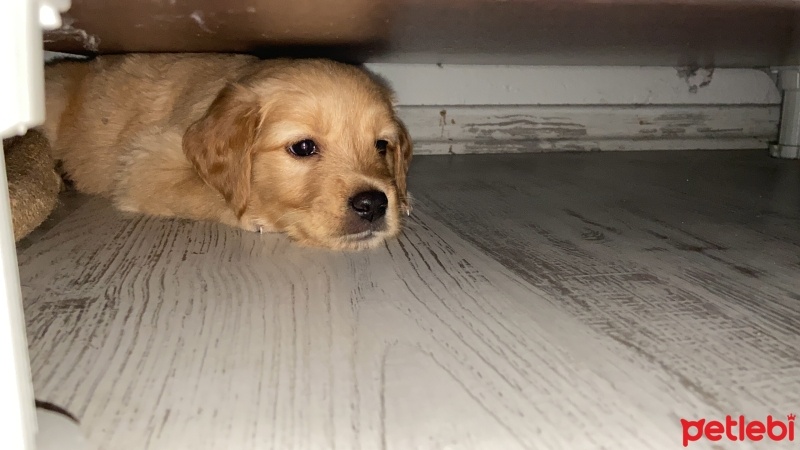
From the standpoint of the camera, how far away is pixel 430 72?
3.53 meters

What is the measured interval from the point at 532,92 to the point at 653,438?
3074 millimetres

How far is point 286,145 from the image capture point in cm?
192

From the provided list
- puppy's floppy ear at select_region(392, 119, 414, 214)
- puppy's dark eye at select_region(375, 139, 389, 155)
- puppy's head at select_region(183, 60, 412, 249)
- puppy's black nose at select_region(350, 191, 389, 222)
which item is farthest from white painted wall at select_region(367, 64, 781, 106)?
puppy's black nose at select_region(350, 191, 389, 222)

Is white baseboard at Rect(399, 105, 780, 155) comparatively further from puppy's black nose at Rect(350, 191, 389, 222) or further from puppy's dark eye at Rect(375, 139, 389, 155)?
puppy's black nose at Rect(350, 191, 389, 222)

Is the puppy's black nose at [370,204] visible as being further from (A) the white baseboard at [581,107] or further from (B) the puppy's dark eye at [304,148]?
(A) the white baseboard at [581,107]

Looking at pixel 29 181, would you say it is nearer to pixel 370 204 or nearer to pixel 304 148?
pixel 304 148

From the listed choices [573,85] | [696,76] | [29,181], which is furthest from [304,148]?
[696,76]

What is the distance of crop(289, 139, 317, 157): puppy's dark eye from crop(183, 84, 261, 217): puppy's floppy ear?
12cm

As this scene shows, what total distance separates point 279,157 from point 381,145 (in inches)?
14.6

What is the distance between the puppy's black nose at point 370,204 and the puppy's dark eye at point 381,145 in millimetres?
333

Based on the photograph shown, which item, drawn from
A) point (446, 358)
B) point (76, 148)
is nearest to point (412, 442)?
point (446, 358)

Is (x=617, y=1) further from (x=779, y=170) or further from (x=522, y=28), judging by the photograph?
(x=779, y=170)

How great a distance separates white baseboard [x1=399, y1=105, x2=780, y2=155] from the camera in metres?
3.63

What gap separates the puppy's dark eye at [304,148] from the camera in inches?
75.8
